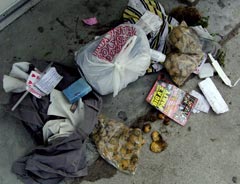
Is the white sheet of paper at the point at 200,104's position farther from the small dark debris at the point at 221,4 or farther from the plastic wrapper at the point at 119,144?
the small dark debris at the point at 221,4

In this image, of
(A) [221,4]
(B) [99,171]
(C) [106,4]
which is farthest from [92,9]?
(B) [99,171]

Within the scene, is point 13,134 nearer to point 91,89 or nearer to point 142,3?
point 91,89

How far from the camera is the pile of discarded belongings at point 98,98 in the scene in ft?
6.70

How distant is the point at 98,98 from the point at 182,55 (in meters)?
0.61

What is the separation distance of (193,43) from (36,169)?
1223 mm

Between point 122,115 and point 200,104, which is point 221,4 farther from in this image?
point 122,115

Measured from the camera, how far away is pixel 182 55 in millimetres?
2295

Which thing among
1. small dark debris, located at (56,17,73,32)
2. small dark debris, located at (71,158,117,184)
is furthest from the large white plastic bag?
small dark debris, located at (71,158,117,184)

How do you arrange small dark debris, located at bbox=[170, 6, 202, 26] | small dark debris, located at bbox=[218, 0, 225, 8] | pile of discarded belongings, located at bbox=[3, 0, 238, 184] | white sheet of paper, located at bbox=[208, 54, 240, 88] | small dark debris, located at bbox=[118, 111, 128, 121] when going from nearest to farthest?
pile of discarded belongings, located at bbox=[3, 0, 238, 184] → small dark debris, located at bbox=[118, 111, 128, 121] → white sheet of paper, located at bbox=[208, 54, 240, 88] → small dark debris, located at bbox=[170, 6, 202, 26] → small dark debris, located at bbox=[218, 0, 225, 8]

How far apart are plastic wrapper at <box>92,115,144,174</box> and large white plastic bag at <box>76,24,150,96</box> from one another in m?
0.22

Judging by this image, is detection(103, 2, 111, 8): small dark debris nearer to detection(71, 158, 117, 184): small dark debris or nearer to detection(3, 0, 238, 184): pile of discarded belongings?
detection(3, 0, 238, 184): pile of discarded belongings

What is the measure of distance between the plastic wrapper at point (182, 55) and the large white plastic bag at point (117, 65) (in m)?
0.20

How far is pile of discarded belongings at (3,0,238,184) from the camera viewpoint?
2.04 meters

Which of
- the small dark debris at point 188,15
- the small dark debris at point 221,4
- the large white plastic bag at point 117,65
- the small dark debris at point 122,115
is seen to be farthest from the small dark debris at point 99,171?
the small dark debris at point 221,4
